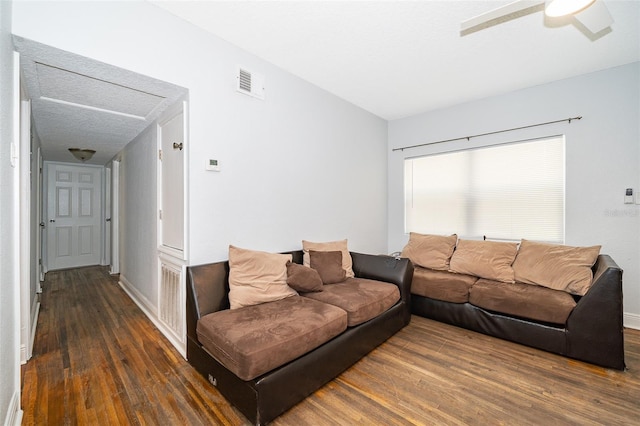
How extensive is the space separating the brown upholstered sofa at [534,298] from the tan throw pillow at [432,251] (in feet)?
0.04

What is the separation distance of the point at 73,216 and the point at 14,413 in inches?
217

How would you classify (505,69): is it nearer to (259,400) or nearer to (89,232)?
(259,400)

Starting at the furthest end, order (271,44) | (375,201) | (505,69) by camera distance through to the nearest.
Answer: (375,201), (505,69), (271,44)

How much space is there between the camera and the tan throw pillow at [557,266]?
8.17 ft

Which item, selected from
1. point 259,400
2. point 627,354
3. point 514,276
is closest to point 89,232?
point 259,400

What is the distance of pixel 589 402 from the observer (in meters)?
1.76

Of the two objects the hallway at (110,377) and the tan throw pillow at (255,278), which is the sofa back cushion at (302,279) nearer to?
the tan throw pillow at (255,278)

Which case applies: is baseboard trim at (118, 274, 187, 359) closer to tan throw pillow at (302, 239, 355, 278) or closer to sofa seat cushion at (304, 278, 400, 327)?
sofa seat cushion at (304, 278, 400, 327)

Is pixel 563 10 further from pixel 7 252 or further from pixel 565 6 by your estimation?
pixel 7 252

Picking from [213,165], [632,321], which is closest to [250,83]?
[213,165]

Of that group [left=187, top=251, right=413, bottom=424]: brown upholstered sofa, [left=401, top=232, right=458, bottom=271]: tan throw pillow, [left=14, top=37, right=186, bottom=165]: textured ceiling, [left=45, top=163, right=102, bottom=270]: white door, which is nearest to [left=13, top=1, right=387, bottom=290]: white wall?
[left=14, top=37, right=186, bottom=165]: textured ceiling

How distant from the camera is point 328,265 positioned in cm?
287

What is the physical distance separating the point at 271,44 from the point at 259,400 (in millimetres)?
2763

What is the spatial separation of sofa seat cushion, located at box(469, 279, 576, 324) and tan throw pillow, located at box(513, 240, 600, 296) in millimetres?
87
